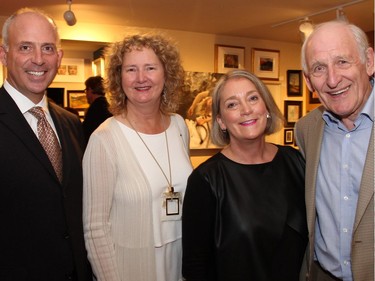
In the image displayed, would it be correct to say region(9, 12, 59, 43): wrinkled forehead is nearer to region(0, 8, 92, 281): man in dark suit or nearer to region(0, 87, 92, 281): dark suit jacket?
region(0, 8, 92, 281): man in dark suit

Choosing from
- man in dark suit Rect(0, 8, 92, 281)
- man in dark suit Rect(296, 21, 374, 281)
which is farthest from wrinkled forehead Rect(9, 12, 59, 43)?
man in dark suit Rect(296, 21, 374, 281)

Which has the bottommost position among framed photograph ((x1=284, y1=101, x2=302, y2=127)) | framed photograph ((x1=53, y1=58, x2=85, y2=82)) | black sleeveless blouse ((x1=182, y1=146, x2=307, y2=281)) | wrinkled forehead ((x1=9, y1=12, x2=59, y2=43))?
black sleeveless blouse ((x1=182, y1=146, x2=307, y2=281))

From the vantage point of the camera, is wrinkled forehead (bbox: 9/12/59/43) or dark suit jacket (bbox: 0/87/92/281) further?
wrinkled forehead (bbox: 9/12/59/43)

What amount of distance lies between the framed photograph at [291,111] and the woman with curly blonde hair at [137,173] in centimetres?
463

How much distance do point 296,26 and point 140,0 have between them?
2.42m

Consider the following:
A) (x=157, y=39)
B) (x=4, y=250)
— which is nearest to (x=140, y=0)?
(x=157, y=39)

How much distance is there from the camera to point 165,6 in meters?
4.06

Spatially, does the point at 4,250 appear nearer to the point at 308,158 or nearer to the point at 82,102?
the point at 308,158

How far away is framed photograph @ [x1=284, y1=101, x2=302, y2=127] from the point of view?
6316mm

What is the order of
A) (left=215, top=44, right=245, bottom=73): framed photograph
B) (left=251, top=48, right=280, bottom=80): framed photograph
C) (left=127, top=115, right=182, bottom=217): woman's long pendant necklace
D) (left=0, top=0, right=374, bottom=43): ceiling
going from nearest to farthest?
(left=127, top=115, right=182, bottom=217): woman's long pendant necklace → (left=0, top=0, right=374, bottom=43): ceiling → (left=215, top=44, right=245, bottom=73): framed photograph → (left=251, top=48, right=280, bottom=80): framed photograph

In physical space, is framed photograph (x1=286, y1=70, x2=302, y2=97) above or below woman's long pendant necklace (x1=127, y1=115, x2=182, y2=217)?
above

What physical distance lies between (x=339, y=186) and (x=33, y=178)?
1.27m

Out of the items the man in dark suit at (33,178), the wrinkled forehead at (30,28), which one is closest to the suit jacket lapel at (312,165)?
the man in dark suit at (33,178)

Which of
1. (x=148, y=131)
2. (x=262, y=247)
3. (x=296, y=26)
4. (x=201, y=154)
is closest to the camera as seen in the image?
(x=262, y=247)
